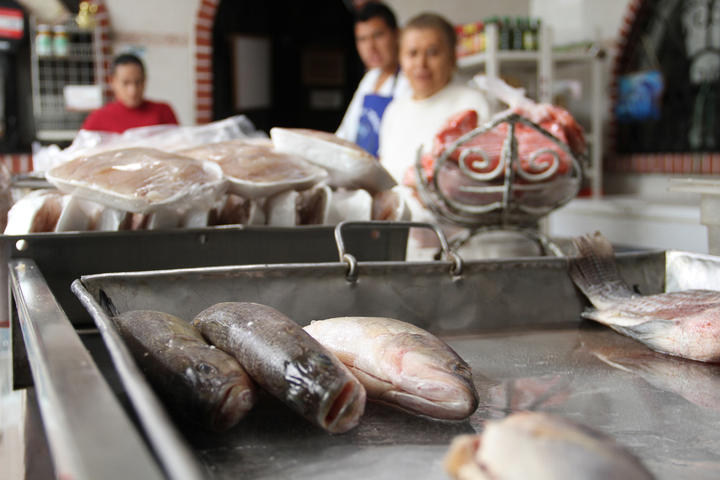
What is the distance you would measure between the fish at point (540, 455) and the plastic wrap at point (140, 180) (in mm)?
953

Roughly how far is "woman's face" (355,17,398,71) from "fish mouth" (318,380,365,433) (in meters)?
3.27

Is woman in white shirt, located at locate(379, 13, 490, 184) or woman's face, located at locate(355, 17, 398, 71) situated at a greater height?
woman's face, located at locate(355, 17, 398, 71)

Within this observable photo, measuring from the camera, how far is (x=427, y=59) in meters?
2.93

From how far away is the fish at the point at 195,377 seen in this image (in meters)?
0.72

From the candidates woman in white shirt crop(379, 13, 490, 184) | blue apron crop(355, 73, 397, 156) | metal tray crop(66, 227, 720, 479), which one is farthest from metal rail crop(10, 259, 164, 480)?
blue apron crop(355, 73, 397, 156)

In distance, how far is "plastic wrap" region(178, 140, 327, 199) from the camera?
4.81ft

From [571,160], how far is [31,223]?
1.25m

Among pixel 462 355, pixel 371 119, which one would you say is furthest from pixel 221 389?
pixel 371 119

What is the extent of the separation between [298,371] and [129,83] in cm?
411

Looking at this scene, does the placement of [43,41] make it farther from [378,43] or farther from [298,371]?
[298,371]

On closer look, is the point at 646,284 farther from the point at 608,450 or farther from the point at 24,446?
the point at 24,446

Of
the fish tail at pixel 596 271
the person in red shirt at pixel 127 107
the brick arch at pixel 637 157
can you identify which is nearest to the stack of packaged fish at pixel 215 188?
the fish tail at pixel 596 271

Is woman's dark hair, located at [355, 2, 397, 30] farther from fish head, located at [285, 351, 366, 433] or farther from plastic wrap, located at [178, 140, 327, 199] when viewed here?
fish head, located at [285, 351, 366, 433]

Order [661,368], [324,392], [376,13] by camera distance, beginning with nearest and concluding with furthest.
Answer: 1. [324,392]
2. [661,368]
3. [376,13]
